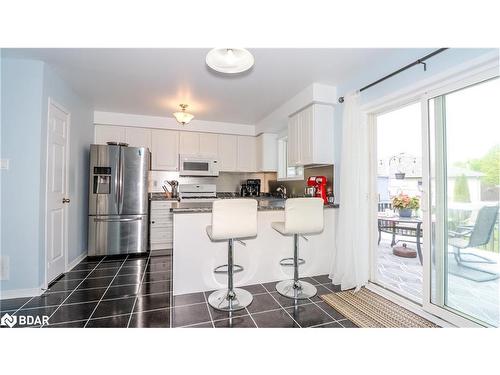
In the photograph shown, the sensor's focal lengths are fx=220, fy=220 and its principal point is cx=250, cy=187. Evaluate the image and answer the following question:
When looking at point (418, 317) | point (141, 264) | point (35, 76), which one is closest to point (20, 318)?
point (141, 264)

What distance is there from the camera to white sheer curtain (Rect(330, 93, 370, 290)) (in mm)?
2389

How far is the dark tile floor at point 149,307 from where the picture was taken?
1.83 m

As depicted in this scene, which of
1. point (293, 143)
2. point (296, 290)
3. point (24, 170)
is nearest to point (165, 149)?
point (24, 170)

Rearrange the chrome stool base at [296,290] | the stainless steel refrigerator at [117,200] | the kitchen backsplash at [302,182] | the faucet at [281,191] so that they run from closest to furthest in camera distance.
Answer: the chrome stool base at [296,290] → the kitchen backsplash at [302,182] → the stainless steel refrigerator at [117,200] → the faucet at [281,191]

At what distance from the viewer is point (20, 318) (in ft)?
6.16

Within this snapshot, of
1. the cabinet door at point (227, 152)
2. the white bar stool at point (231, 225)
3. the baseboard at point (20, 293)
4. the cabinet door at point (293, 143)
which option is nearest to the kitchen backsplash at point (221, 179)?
the cabinet door at point (227, 152)

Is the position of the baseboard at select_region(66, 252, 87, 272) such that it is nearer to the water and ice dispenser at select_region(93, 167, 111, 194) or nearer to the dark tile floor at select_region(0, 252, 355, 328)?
the dark tile floor at select_region(0, 252, 355, 328)

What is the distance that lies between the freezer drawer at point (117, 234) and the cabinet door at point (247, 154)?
2.24 metres

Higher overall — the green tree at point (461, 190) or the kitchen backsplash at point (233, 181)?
the kitchen backsplash at point (233, 181)

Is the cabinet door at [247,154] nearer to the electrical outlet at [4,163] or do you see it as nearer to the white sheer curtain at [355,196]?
the white sheer curtain at [355,196]

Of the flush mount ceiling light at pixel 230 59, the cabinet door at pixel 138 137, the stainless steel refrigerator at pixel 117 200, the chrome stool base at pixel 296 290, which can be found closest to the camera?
the flush mount ceiling light at pixel 230 59

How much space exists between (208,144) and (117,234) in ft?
7.73

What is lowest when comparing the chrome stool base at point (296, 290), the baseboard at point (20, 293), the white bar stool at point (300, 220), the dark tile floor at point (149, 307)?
the dark tile floor at point (149, 307)
